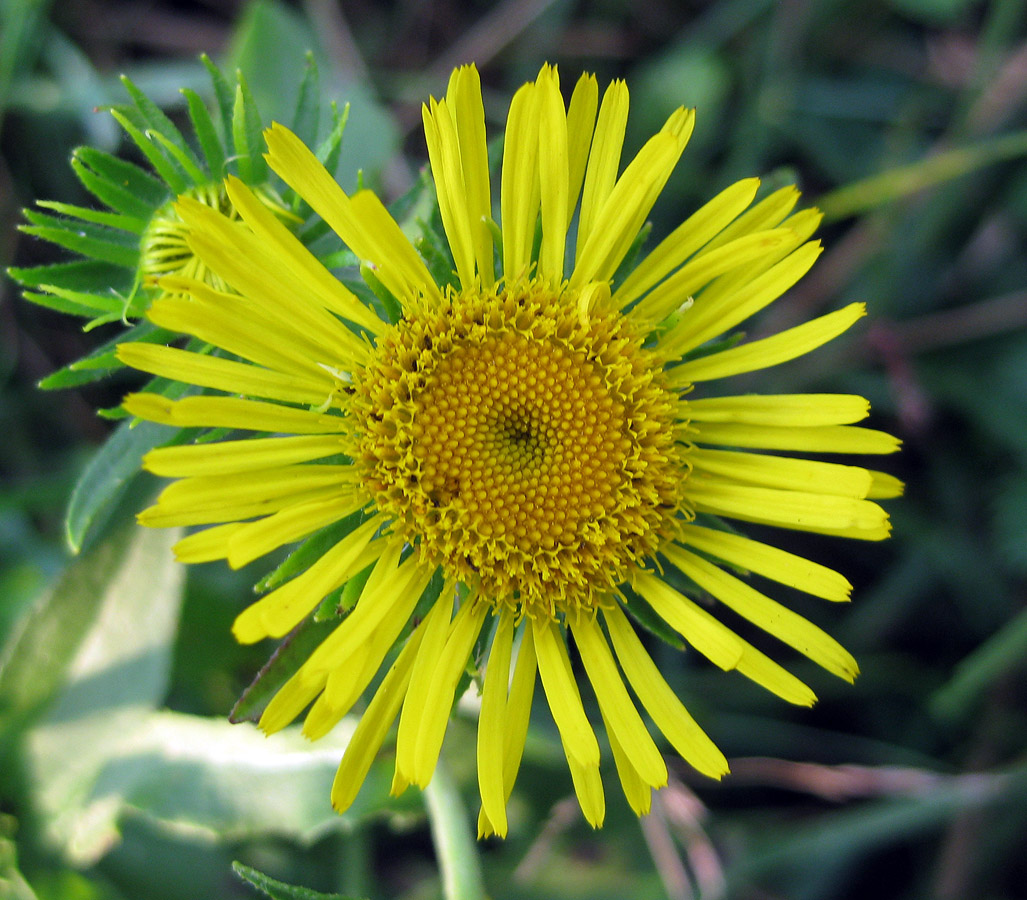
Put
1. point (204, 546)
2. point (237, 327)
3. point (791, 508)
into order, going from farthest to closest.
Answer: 1. point (791, 508)
2. point (237, 327)
3. point (204, 546)

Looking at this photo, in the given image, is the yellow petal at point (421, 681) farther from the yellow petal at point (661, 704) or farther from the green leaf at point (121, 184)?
the green leaf at point (121, 184)

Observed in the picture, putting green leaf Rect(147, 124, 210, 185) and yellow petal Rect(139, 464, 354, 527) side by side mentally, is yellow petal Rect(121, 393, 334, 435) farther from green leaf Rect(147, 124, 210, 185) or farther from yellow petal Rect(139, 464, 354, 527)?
green leaf Rect(147, 124, 210, 185)

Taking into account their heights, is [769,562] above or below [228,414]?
above

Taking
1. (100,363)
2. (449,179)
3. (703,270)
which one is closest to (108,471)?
(100,363)

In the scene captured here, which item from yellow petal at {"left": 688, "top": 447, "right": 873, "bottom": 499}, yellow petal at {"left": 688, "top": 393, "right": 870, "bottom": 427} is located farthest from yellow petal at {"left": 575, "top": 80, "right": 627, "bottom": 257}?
yellow petal at {"left": 688, "top": 447, "right": 873, "bottom": 499}

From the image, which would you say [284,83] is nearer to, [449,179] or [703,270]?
[449,179]

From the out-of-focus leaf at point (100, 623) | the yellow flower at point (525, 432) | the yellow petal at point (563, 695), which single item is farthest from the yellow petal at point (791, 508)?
the out-of-focus leaf at point (100, 623)
